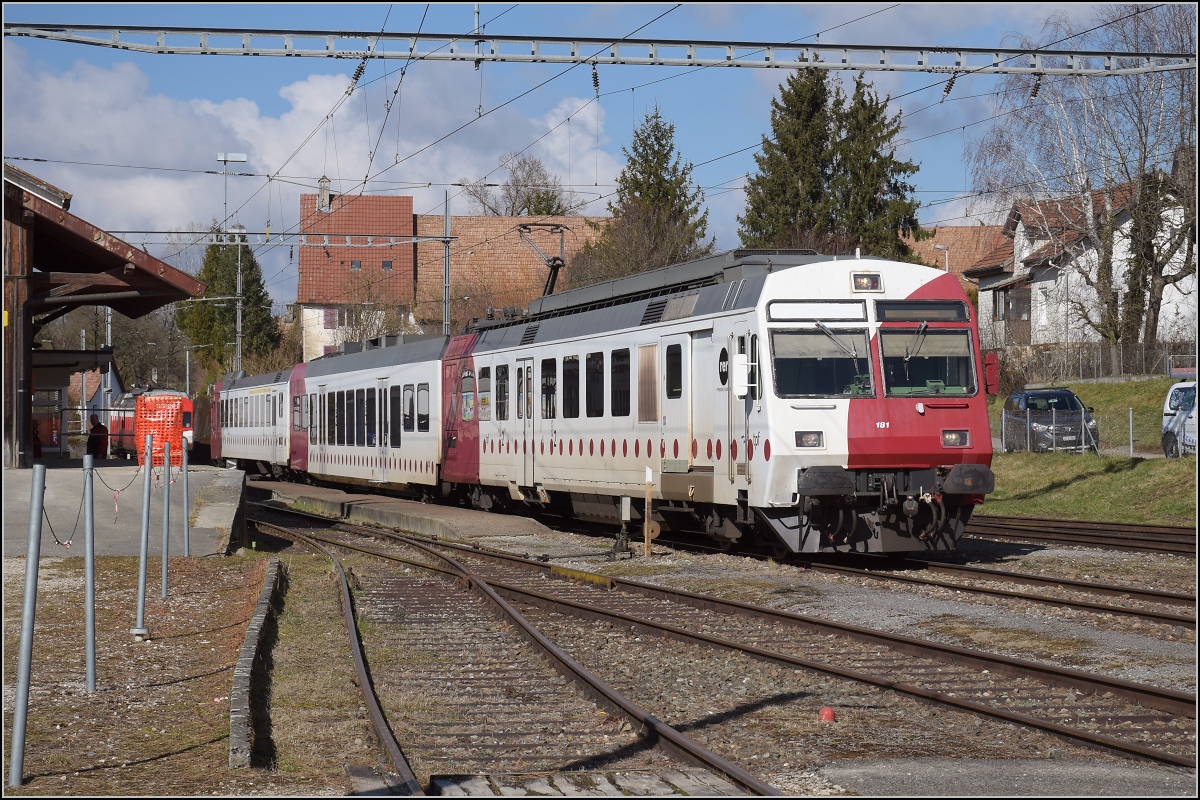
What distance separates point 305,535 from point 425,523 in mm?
1990

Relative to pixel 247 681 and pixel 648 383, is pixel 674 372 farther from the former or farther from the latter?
pixel 247 681

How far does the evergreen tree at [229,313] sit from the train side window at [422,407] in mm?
51643

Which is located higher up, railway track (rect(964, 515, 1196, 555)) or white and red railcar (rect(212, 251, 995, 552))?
white and red railcar (rect(212, 251, 995, 552))

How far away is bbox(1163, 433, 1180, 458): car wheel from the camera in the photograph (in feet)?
93.8

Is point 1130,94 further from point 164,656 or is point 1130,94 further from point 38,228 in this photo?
point 164,656

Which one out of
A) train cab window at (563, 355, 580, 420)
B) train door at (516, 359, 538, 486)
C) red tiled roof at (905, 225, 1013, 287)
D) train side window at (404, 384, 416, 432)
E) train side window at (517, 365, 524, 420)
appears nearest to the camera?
train cab window at (563, 355, 580, 420)

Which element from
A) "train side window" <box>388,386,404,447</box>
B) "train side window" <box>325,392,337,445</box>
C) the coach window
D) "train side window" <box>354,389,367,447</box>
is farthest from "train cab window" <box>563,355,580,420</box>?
"train side window" <box>325,392,337,445</box>

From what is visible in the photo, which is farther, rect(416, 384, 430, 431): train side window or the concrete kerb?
rect(416, 384, 430, 431): train side window

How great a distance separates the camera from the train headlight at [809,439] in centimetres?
1437

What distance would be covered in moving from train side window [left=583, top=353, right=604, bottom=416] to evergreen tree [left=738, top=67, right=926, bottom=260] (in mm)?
32031

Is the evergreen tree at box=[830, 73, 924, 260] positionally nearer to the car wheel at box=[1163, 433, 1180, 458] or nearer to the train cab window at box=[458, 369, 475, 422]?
the car wheel at box=[1163, 433, 1180, 458]

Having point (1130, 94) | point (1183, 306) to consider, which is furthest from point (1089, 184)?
point (1183, 306)

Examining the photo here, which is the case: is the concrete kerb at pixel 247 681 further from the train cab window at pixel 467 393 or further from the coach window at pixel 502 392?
the train cab window at pixel 467 393

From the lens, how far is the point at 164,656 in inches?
400
